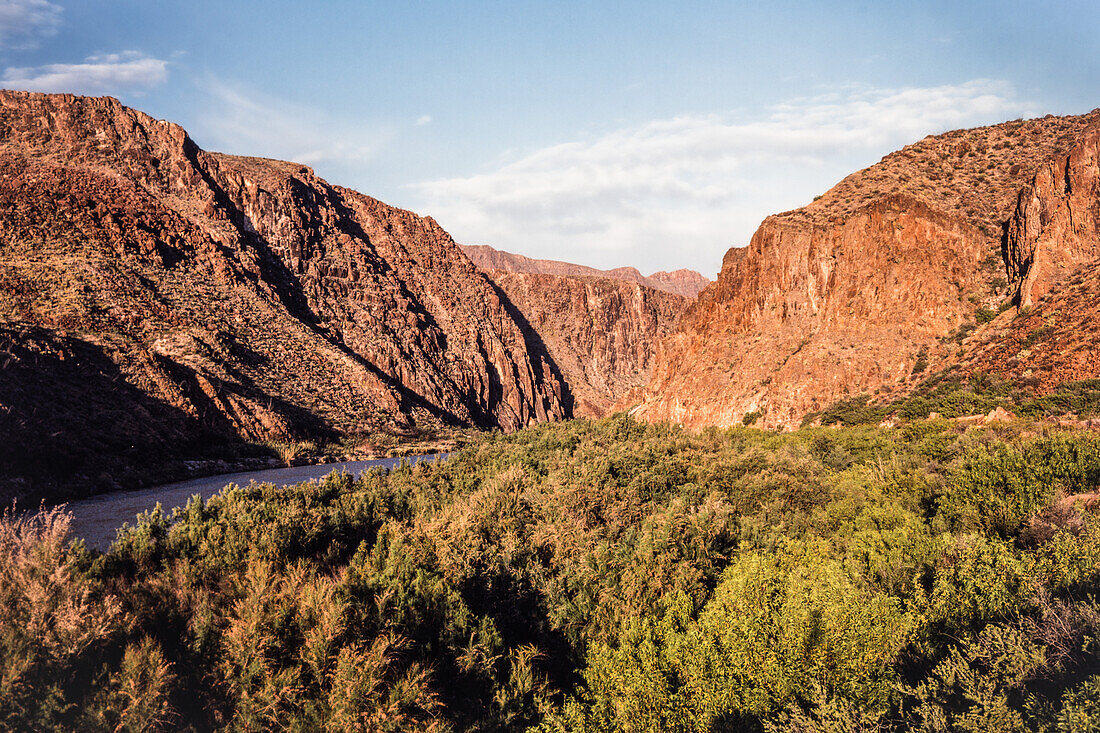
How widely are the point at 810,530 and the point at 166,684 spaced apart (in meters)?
16.4

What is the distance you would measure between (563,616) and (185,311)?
154 ft

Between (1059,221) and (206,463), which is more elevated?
(1059,221)

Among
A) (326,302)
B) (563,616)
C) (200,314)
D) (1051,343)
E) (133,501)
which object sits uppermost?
(326,302)

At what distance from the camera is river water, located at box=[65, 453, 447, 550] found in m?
15.9

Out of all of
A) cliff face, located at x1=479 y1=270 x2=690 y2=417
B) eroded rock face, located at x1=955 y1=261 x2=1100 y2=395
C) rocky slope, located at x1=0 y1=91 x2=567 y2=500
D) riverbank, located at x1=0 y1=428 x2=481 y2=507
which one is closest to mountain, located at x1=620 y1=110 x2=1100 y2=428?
eroded rock face, located at x1=955 y1=261 x2=1100 y2=395

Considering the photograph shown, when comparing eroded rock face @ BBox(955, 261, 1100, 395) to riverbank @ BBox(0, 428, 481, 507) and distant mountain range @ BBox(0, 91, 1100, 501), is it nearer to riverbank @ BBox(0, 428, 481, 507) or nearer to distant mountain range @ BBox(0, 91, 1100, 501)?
distant mountain range @ BBox(0, 91, 1100, 501)

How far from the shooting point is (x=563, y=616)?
449 inches

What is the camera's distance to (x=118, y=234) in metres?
46.8

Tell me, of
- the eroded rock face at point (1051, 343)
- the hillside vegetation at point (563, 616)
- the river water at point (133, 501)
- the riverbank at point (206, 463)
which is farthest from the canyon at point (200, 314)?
the eroded rock face at point (1051, 343)

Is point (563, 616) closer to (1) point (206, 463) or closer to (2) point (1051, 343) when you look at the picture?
(1) point (206, 463)

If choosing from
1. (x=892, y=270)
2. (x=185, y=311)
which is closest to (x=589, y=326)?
(x=892, y=270)

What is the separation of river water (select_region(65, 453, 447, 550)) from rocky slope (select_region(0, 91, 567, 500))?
1.48m

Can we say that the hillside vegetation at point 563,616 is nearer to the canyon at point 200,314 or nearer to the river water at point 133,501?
the river water at point 133,501

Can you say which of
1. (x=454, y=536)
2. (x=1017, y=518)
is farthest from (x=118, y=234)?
(x=1017, y=518)
